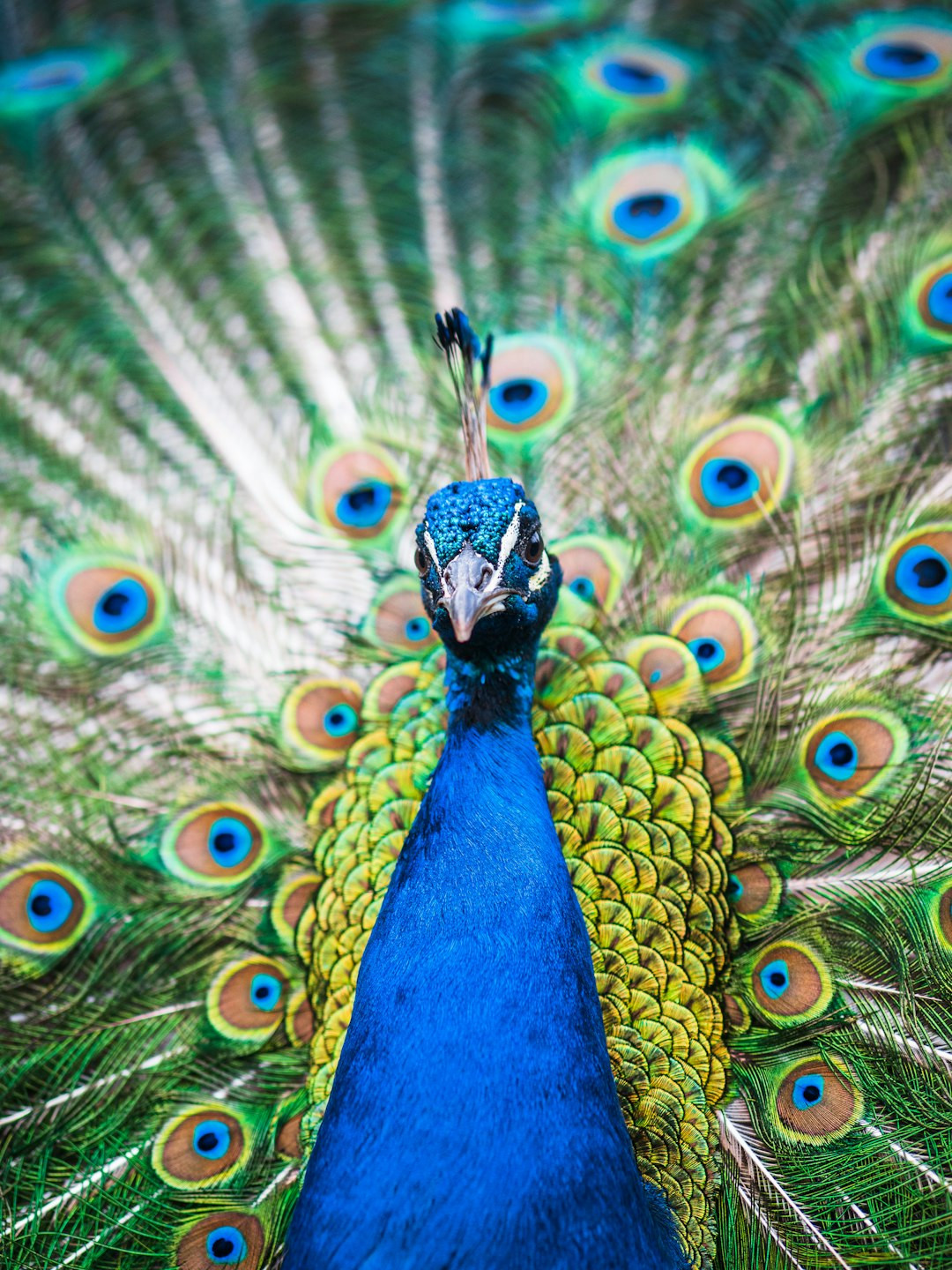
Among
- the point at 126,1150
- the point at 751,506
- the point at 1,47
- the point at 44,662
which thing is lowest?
the point at 126,1150

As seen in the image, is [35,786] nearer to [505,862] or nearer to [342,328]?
[505,862]

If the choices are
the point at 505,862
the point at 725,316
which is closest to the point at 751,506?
the point at 725,316

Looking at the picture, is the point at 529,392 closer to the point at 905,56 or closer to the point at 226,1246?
the point at 905,56

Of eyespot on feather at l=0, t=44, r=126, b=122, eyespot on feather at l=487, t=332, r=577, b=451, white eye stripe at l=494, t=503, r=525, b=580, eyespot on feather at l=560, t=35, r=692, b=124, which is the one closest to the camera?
white eye stripe at l=494, t=503, r=525, b=580

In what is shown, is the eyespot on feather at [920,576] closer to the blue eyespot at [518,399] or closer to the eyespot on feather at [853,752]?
the eyespot on feather at [853,752]

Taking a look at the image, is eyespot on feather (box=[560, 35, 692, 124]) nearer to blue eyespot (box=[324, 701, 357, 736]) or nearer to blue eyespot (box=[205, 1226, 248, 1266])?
blue eyespot (box=[324, 701, 357, 736])

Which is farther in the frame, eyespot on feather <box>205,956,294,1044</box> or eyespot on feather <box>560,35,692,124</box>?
eyespot on feather <box>560,35,692,124</box>

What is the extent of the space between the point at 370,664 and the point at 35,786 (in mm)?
510

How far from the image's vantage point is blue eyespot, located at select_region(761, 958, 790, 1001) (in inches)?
51.3

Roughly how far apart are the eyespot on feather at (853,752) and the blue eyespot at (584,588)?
1.14ft

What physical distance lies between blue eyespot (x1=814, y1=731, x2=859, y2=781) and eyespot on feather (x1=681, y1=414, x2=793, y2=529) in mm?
322

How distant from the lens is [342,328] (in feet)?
6.39

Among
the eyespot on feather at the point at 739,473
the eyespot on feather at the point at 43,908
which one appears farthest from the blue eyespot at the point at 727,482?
the eyespot on feather at the point at 43,908

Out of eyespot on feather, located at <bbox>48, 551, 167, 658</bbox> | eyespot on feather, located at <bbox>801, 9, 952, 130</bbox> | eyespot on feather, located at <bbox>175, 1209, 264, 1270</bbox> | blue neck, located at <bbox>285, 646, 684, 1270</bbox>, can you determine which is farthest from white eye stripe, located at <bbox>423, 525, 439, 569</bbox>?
eyespot on feather, located at <bbox>801, 9, 952, 130</bbox>
